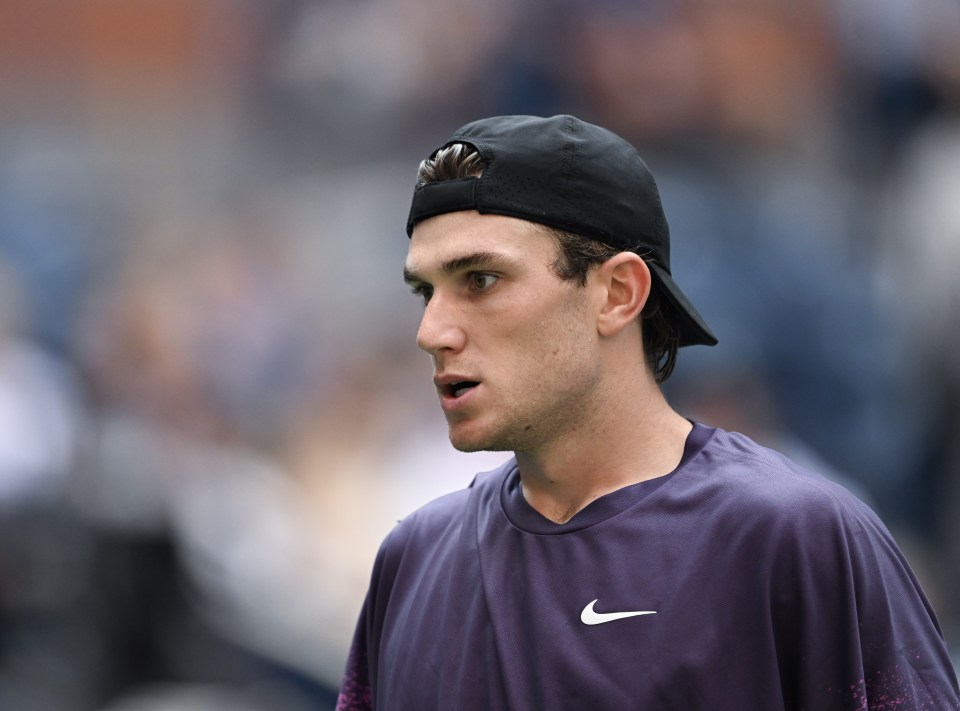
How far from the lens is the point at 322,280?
21.7ft

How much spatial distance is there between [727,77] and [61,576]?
4.38 m

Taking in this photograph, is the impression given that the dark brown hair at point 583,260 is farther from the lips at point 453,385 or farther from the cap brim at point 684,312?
the lips at point 453,385

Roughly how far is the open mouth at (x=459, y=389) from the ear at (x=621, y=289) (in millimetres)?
270

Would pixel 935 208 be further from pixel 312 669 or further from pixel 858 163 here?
pixel 312 669

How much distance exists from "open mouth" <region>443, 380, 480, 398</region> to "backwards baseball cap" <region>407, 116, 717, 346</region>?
1.08 feet

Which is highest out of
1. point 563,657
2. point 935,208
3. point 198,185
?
point 198,185

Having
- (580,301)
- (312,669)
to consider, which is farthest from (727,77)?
(580,301)

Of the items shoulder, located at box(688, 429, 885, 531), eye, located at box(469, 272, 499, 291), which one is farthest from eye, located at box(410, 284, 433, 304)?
shoulder, located at box(688, 429, 885, 531)

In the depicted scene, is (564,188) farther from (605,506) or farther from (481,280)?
(605,506)

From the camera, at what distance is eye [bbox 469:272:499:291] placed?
7.88 ft

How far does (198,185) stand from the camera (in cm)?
691

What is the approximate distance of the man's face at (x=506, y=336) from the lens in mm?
2387

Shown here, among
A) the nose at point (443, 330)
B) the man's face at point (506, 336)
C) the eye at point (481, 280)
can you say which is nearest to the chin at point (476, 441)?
the man's face at point (506, 336)

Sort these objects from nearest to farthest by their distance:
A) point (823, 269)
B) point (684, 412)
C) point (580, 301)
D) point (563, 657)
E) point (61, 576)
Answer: point (563, 657)
point (580, 301)
point (61, 576)
point (684, 412)
point (823, 269)
